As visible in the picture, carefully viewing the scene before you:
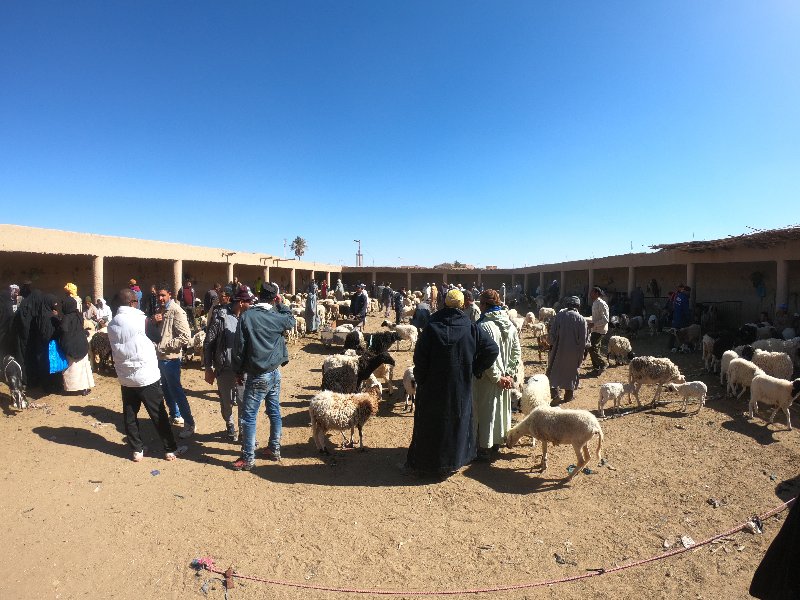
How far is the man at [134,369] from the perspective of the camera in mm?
4086

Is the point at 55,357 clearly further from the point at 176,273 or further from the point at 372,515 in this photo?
the point at 176,273

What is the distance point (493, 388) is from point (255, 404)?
8.24 ft

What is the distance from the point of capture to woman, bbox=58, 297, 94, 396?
591 centimetres

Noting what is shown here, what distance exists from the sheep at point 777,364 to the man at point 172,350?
913 centimetres

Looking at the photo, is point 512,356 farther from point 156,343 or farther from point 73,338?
point 73,338

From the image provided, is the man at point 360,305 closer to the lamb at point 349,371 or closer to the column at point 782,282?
the lamb at point 349,371

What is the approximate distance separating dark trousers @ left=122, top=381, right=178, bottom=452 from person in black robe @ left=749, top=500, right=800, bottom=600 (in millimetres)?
4682

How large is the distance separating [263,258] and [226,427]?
50.2 ft

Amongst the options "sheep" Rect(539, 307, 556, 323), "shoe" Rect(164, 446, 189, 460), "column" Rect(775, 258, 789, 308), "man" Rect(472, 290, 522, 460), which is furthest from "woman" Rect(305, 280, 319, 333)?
"column" Rect(775, 258, 789, 308)

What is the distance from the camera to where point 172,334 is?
4723 millimetres

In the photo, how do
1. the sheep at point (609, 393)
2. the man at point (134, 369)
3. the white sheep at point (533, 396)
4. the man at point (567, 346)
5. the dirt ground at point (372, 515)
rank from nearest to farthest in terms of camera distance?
the dirt ground at point (372, 515) → the man at point (134, 369) → the white sheep at point (533, 396) → the sheep at point (609, 393) → the man at point (567, 346)

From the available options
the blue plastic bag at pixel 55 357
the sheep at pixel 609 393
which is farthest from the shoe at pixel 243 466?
the sheep at pixel 609 393

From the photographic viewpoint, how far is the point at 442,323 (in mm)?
3830

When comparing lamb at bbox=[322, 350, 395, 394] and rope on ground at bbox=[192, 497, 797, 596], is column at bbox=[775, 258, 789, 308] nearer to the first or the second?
rope on ground at bbox=[192, 497, 797, 596]
